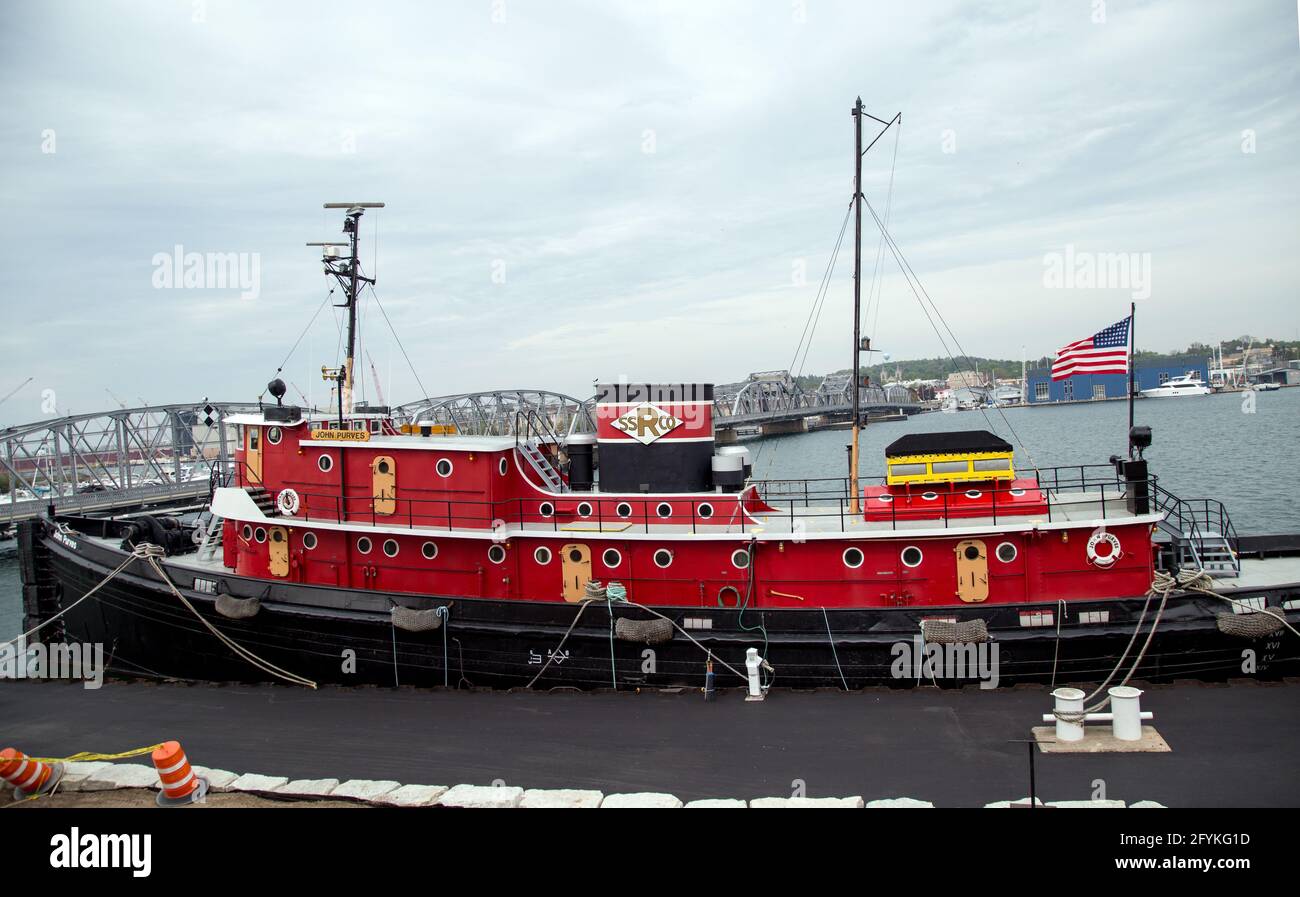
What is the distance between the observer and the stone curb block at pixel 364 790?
8.46m

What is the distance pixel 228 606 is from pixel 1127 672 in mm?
14924

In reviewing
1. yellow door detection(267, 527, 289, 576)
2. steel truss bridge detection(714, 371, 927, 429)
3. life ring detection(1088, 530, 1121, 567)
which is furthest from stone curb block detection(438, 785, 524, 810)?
steel truss bridge detection(714, 371, 927, 429)

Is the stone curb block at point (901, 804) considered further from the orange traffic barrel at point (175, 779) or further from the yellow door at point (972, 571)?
the orange traffic barrel at point (175, 779)

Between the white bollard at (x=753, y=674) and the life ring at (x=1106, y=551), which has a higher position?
the life ring at (x=1106, y=551)

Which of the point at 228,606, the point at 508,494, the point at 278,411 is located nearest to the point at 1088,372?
the point at 508,494

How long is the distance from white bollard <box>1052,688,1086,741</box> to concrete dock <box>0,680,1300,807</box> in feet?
1.02

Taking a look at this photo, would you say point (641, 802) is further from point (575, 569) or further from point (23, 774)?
point (23, 774)

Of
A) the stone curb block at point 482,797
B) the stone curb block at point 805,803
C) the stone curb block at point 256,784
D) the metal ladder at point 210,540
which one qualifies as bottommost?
the stone curb block at point 256,784

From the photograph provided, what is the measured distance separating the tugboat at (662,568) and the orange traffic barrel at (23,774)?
17.5 ft

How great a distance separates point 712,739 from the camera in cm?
1073

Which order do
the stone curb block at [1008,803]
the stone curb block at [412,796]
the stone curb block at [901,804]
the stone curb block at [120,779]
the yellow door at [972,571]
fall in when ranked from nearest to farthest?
1. the stone curb block at [1008,803]
2. the stone curb block at [901,804]
3. the stone curb block at [412,796]
4. the stone curb block at [120,779]
5. the yellow door at [972,571]

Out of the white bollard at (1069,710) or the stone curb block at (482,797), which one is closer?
the stone curb block at (482,797)

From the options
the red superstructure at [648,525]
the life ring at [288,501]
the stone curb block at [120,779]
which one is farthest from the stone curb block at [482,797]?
the life ring at [288,501]
